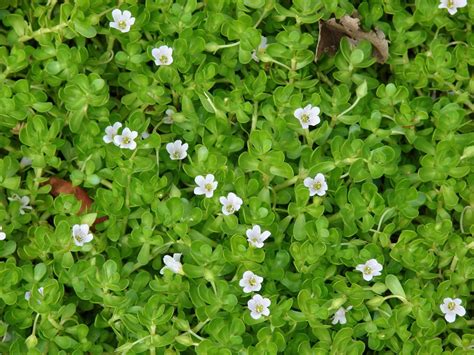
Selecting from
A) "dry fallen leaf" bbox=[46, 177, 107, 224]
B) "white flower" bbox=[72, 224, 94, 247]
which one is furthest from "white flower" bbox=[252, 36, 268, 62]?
"white flower" bbox=[72, 224, 94, 247]

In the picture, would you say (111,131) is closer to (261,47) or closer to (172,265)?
(172,265)

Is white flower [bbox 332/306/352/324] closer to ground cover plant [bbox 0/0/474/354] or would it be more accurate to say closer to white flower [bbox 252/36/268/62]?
ground cover plant [bbox 0/0/474/354]

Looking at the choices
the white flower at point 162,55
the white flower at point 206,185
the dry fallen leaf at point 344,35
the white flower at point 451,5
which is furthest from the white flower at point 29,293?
the white flower at point 451,5

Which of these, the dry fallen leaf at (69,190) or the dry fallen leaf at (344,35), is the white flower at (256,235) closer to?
the dry fallen leaf at (69,190)

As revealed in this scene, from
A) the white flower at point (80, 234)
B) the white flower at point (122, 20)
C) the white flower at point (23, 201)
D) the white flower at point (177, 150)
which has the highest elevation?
the white flower at point (122, 20)

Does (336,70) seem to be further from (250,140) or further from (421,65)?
(250,140)

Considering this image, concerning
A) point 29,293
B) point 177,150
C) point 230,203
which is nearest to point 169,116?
point 177,150
